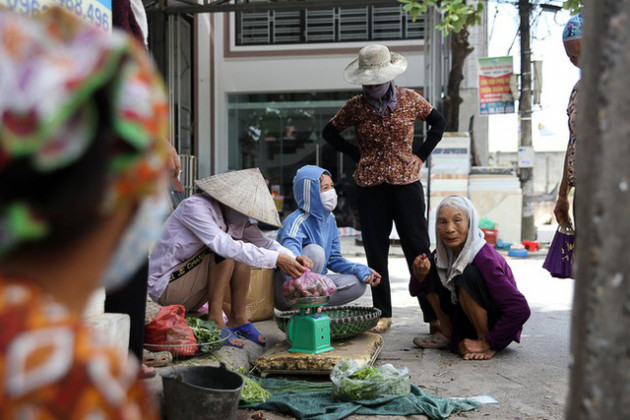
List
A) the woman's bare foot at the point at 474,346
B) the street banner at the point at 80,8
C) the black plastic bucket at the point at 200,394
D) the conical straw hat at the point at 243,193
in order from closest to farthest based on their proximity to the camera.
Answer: the street banner at the point at 80,8, the black plastic bucket at the point at 200,394, the conical straw hat at the point at 243,193, the woman's bare foot at the point at 474,346

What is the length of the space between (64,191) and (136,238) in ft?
0.59

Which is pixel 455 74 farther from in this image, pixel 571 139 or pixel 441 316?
pixel 571 139

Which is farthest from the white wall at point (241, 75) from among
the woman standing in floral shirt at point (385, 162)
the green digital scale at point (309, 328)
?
the green digital scale at point (309, 328)

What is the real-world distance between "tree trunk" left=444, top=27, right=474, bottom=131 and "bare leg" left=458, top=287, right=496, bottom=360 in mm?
9235

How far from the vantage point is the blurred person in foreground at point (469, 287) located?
4.20 meters

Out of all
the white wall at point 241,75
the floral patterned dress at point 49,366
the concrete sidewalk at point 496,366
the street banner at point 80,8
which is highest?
the white wall at point 241,75

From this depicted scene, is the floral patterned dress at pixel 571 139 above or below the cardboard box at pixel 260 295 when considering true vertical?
above

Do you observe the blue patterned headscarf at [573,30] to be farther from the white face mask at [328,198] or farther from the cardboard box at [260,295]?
the cardboard box at [260,295]

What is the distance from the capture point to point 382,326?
4984 mm

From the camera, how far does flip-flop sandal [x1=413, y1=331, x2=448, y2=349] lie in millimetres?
4566

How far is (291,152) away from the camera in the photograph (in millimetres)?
15375

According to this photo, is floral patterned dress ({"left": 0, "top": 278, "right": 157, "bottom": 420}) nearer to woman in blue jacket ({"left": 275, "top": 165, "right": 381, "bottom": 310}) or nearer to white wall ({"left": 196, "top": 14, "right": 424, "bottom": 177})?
woman in blue jacket ({"left": 275, "top": 165, "right": 381, "bottom": 310})

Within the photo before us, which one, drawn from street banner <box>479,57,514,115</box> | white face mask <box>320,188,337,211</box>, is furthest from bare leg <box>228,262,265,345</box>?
street banner <box>479,57,514,115</box>

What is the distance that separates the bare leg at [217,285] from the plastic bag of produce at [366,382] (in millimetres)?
1033
